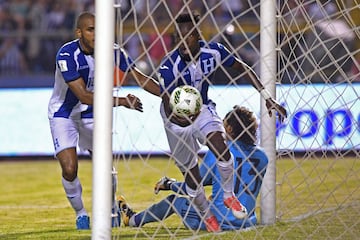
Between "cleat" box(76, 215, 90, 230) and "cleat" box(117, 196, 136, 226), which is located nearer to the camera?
"cleat" box(117, 196, 136, 226)

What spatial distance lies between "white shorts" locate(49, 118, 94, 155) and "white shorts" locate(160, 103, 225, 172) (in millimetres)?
824

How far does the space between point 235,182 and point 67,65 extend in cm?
164

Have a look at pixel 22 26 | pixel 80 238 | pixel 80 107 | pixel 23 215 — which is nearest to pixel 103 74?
pixel 80 238

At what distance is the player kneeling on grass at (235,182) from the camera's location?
7.92 meters

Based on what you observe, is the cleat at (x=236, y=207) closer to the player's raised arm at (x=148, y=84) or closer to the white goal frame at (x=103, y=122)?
the player's raised arm at (x=148, y=84)

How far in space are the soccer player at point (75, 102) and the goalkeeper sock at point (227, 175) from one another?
0.77m

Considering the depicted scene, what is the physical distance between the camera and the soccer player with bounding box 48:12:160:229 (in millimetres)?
8109

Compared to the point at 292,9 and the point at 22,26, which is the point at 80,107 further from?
the point at 22,26

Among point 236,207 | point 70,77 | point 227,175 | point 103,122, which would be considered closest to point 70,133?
point 70,77

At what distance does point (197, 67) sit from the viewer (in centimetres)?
828

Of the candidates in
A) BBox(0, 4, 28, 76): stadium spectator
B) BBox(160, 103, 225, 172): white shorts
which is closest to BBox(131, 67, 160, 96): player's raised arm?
BBox(160, 103, 225, 172): white shorts

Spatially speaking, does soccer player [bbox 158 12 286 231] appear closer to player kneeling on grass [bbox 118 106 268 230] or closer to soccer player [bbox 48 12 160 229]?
player kneeling on grass [bbox 118 106 268 230]

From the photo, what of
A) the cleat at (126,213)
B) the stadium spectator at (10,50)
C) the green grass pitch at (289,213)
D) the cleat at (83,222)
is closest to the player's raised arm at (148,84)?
the green grass pitch at (289,213)

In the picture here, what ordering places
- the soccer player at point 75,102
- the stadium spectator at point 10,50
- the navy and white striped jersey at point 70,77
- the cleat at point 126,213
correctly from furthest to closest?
1. the stadium spectator at point 10,50
2. the cleat at point 126,213
3. the navy and white striped jersey at point 70,77
4. the soccer player at point 75,102
